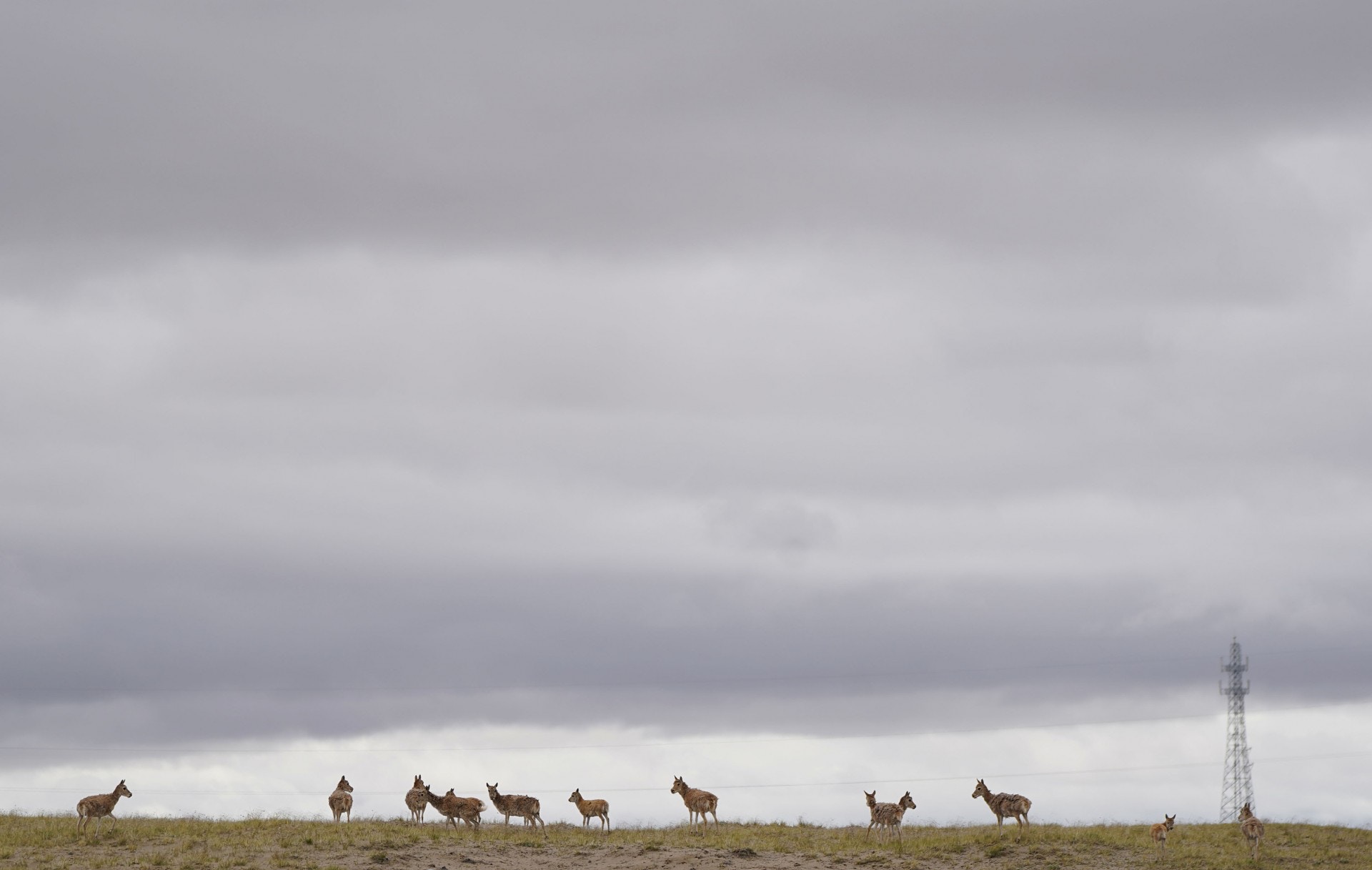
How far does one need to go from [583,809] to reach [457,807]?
5.63 meters

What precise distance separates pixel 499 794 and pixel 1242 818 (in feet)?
103

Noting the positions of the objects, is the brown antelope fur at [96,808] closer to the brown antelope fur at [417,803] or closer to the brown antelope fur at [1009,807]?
the brown antelope fur at [417,803]

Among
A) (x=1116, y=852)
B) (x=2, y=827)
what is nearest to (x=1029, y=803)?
(x=1116, y=852)

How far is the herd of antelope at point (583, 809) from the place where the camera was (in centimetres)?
7838

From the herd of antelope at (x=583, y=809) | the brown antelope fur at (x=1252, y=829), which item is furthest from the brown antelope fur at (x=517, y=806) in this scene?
the brown antelope fur at (x=1252, y=829)

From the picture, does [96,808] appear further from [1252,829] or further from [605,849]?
[1252,829]

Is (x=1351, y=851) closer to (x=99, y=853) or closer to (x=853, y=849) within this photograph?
(x=853, y=849)

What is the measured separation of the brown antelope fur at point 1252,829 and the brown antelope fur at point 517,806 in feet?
96.2

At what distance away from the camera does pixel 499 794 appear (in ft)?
276

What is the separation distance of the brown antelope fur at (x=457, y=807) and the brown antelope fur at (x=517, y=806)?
0.75 m

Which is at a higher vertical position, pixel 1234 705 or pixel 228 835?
pixel 1234 705

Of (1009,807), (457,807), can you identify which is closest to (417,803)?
(457,807)

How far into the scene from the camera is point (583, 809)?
84.7 metres

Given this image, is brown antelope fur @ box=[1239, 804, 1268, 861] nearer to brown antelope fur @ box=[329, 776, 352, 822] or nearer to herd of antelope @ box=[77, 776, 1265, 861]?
herd of antelope @ box=[77, 776, 1265, 861]
